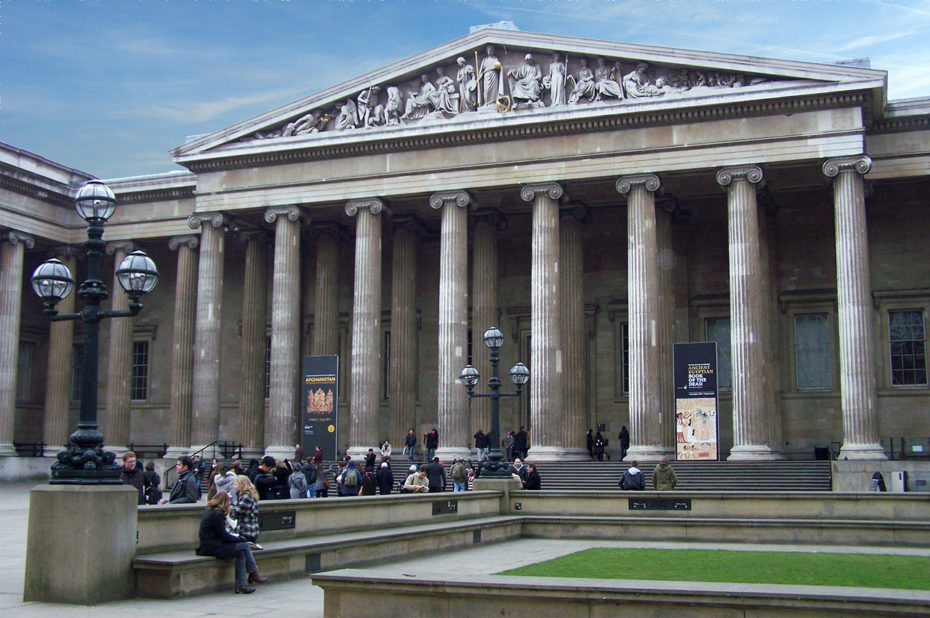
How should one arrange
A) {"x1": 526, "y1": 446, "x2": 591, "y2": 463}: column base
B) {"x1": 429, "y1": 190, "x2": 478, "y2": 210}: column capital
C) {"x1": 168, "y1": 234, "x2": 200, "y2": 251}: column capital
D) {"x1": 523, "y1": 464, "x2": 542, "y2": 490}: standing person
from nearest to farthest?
{"x1": 523, "y1": 464, "x2": 542, "y2": 490}: standing person
{"x1": 526, "y1": 446, "x2": 591, "y2": 463}: column base
{"x1": 429, "y1": 190, "x2": 478, "y2": 210}: column capital
{"x1": 168, "y1": 234, "x2": 200, "y2": 251}: column capital

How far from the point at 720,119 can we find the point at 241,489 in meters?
25.2

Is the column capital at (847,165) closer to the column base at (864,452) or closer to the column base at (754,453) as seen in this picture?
the column base at (864,452)

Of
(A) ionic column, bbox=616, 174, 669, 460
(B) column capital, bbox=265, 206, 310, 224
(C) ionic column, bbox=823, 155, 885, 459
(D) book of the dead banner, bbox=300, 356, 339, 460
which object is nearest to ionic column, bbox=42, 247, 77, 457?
(B) column capital, bbox=265, 206, 310, 224

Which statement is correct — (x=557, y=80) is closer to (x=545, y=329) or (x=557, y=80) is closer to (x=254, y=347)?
(x=545, y=329)

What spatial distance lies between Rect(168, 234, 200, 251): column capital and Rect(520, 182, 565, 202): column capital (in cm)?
1543

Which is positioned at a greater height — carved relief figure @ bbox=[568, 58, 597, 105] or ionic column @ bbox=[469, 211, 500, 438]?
carved relief figure @ bbox=[568, 58, 597, 105]

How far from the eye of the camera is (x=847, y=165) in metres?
33.6

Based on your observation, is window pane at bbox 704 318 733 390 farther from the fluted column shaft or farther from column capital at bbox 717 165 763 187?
the fluted column shaft

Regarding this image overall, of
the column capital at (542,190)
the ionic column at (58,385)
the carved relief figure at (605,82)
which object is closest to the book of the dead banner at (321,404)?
the column capital at (542,190)

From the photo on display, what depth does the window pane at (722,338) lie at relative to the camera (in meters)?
41.5

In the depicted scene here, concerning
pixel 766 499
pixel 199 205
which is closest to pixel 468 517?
pixel 766 499

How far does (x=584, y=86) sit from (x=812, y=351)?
1369 centimetres

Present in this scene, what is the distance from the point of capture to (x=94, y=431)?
13953 mm

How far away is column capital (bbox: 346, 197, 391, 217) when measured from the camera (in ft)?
129
